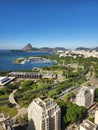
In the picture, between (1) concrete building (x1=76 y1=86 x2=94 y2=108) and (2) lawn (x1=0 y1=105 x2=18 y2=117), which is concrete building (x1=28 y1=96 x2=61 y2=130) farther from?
(1) concrete building (x1=76 y1=86 x2=94 y2=108)

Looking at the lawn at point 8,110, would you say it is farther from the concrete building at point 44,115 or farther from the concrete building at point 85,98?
the concrete building at point 85,98

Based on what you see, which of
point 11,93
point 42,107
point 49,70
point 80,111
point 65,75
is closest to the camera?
point 42,107

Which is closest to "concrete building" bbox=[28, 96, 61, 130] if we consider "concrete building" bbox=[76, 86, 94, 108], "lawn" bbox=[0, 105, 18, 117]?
"lawn" bbox=[0, 105, 18, 117]

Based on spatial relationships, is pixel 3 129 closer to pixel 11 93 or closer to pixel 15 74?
pixel 11 93

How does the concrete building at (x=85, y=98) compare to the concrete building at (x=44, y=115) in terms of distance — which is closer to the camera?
the concrete building at (x=44, y=115)

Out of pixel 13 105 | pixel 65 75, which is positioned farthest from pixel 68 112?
pixel 65 75

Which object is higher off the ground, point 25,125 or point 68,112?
point 68,112

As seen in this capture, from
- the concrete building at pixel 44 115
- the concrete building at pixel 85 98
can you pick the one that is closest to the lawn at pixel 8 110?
the concrete building at pixel 44 115
